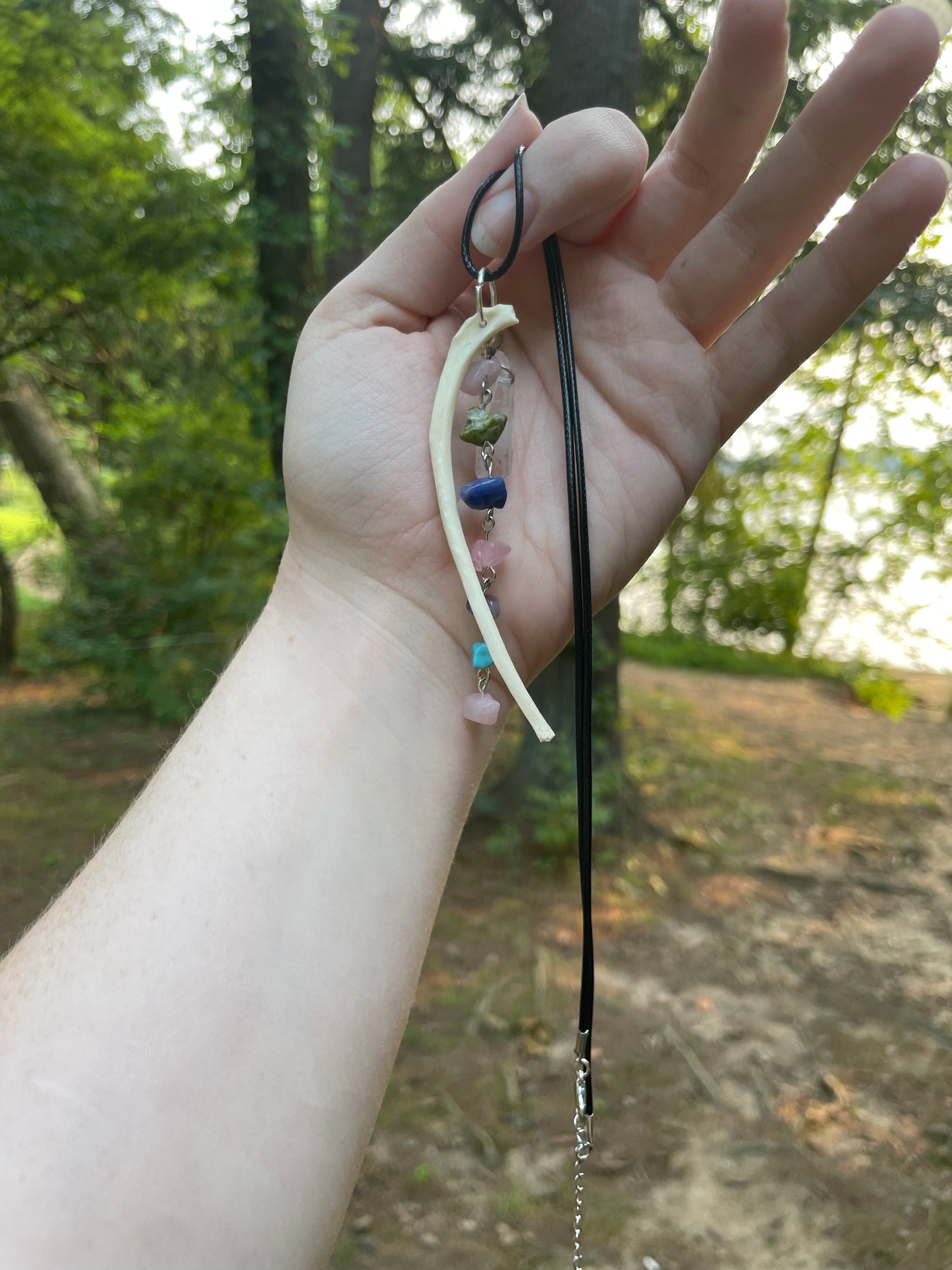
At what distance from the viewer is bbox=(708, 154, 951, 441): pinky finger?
111cm

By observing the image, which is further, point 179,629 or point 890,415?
point 890,415

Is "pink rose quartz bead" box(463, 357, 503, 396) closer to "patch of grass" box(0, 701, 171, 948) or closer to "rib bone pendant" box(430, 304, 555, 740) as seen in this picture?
"rib bone pendant" box(430, 304, 555, 740)

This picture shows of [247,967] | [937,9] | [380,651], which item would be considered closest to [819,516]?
[937,9]

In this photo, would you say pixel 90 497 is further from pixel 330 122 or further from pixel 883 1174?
pixel 883 1174

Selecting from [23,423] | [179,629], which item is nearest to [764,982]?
[179,629]

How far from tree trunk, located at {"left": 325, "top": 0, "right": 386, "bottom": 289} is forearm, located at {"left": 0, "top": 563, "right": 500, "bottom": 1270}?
284 centimetres

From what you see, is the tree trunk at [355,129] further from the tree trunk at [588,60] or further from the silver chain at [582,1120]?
the silver chain at [582,1120]

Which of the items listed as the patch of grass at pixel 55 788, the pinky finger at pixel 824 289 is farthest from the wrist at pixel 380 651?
the patch of grass at pixel 55 788

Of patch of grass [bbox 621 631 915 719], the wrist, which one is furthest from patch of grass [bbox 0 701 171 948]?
patch of grass [bbox 621 631 915 719]

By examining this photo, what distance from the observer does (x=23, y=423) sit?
5.66 metres

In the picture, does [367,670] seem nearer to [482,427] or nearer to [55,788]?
[482,427]

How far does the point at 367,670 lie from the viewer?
1.10 meters

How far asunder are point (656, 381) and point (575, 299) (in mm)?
167

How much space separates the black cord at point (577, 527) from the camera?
3.49ft
